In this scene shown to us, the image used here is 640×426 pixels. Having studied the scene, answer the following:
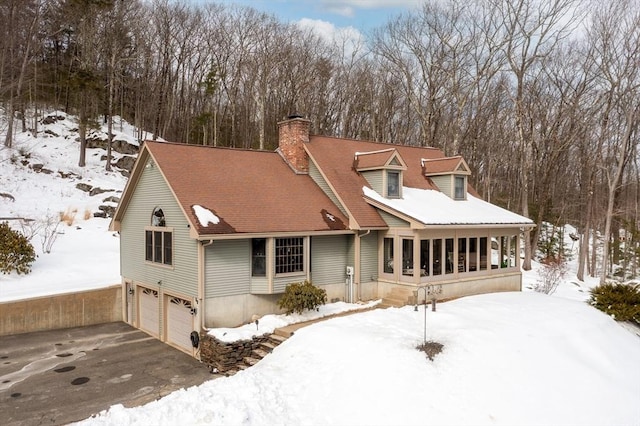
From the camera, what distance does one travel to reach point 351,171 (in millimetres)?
18219

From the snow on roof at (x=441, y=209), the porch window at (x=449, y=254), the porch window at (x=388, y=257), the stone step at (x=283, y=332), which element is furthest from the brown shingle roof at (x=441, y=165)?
the stone step at (x=283, y=332)

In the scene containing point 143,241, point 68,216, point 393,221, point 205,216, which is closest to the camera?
point 205,216

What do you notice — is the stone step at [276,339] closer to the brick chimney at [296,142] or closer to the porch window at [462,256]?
the brick chimney at [296,142]

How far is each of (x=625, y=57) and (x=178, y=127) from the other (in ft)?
120

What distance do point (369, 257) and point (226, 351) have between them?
6535mm

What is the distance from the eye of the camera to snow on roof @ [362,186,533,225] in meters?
16.0

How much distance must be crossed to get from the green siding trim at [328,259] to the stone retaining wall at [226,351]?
3289 millimetres

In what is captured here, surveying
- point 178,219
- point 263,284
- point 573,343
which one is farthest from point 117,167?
point 573,343

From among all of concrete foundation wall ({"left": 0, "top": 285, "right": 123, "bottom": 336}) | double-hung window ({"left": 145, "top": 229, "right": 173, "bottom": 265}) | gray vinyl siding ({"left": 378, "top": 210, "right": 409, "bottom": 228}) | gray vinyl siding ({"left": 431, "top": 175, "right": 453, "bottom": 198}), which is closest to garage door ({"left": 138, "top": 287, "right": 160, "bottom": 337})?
double-hung window ({"left": 145, "top": 229, "right": 173, "bottom": 265})

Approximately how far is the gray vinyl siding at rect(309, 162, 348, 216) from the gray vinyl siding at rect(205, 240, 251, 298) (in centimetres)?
412

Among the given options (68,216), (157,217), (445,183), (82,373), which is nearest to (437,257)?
(445,183)

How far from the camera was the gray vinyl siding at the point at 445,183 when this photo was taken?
19.7 meters

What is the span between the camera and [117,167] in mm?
32875

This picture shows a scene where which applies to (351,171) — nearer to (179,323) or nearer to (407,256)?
(407,256)
